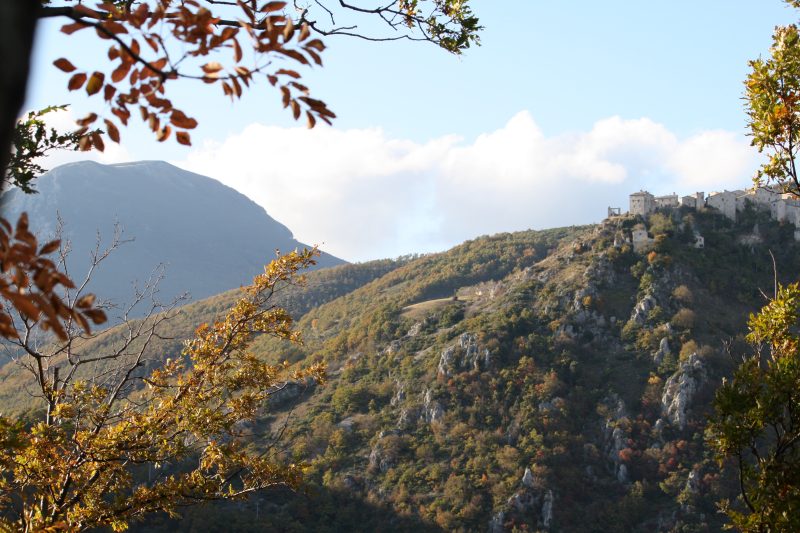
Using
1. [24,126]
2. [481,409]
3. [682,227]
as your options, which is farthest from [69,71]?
[682,227]

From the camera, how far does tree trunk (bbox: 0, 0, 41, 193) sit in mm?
1606

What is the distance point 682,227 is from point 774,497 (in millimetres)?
72504

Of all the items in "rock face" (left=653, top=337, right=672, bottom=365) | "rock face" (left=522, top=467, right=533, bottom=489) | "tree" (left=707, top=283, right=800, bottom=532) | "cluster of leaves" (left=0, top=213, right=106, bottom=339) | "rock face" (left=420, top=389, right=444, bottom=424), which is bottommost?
"rock face" (left=522, top=467, right=533, bottom=489)

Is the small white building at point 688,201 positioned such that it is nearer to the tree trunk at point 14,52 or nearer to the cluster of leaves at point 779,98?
the cluster of leaves at point 779,98

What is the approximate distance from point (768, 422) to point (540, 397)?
5400 centimetres

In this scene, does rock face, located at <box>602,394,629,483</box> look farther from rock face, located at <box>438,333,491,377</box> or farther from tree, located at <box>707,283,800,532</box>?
tree, located at <box>707,283,800,532</box>

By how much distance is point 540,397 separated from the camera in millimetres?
58844

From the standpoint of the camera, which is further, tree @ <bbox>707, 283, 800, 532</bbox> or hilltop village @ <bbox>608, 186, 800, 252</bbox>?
hilltop village @ <bbox>608, 186, 800, 252</bbox>

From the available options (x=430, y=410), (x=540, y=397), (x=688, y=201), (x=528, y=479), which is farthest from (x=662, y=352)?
(x=688, y=201)

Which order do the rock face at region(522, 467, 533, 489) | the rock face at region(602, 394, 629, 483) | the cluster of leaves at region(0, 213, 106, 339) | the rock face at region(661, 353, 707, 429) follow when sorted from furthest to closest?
the rock face at region(661, 353, 707, 429), the rock face at region(602, 394, 629, 483), the rock face at region(522, 467, 533, 489), the cluster of leaves at region(0, 213, 106, 339)

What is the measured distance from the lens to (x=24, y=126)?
18.7 feet

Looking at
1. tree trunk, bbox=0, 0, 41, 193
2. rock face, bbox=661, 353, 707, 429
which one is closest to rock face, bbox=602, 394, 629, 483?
rock face, bbox=661, 353, 707, 429

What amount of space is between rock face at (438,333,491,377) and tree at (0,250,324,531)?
54.6 m

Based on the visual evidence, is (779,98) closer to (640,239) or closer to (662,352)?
(662,352)
